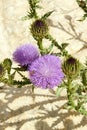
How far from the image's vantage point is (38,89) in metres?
3.62

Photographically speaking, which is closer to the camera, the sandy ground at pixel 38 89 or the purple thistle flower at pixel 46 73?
the purple thistle flower at pixel 46 73

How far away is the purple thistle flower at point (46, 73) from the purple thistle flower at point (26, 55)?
23 centimetres

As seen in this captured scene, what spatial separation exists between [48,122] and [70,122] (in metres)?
0.19

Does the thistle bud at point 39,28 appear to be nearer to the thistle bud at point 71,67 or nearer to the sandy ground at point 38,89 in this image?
the thistle bud at point 71,67

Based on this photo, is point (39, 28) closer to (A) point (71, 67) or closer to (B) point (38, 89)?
(A) point (71, 67)

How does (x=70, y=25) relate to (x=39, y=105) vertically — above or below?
above

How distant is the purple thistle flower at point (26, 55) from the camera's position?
2.74 m

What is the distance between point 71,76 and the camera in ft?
7.91

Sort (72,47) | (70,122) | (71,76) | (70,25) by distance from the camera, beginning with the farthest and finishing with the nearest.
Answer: (70,25) → (72,47) → (70,122) → (71,76)

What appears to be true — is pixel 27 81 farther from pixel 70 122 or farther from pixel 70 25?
pixel 70 25

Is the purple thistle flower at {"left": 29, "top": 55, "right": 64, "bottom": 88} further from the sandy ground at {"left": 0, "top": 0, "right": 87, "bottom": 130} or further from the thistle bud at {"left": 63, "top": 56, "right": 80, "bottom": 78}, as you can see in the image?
the sandy ground at {"left": 0, "top": 0, "right": 87, "bottom": 130}

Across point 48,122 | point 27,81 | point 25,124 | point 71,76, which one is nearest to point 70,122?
point 48,122

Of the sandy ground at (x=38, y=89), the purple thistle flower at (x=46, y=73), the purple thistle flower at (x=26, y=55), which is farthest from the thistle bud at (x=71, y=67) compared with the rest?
the sandy ground at (x=38, y=89)

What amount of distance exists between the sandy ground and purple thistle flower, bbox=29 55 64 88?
886 mm
